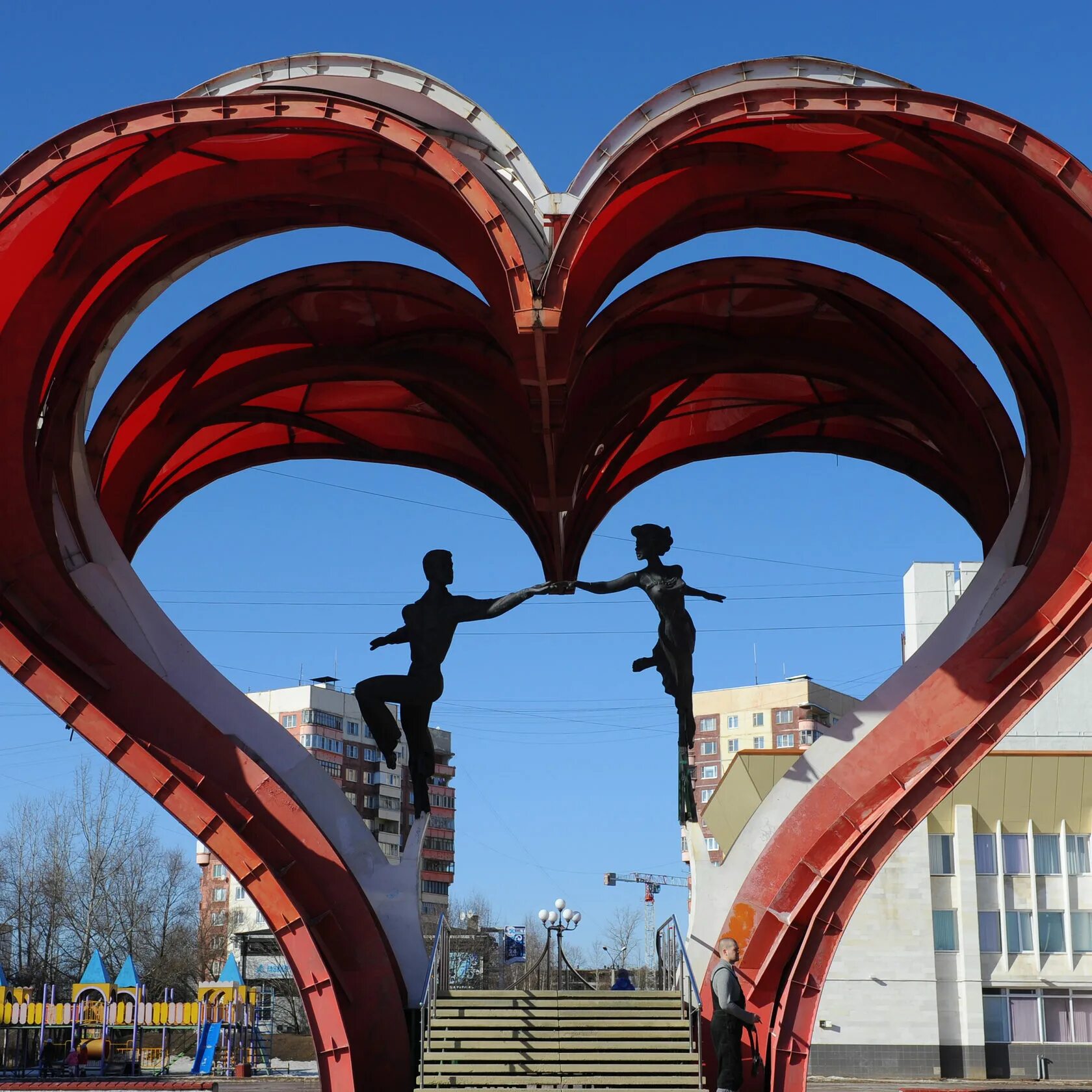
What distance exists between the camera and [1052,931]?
41.0 metres

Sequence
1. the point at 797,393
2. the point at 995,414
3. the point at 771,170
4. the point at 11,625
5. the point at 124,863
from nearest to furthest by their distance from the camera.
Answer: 1. the point at 11,625
2. the point at 771,170
3. the point at 995,414
4. the point at 797,393
5. the point at 124,863

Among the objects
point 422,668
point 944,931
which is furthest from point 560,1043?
point 944,931

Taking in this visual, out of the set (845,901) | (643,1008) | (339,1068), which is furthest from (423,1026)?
(845,901)

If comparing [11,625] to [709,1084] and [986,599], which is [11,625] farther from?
[986,599]

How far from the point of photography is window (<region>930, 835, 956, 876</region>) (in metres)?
40.8

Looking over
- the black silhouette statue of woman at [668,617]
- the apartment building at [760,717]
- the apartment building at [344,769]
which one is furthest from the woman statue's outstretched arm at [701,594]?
the apartment building at [760,717]

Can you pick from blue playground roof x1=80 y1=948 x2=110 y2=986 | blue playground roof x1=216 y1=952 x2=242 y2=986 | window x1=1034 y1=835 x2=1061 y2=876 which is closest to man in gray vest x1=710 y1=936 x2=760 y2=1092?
window x1=1034 y1=835 x2=1061 y2=876

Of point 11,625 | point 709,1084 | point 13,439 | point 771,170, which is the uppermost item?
point 771,170

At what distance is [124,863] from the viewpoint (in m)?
69.1

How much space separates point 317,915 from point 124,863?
5351 centimetres

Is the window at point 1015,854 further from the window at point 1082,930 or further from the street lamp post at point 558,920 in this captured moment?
the street lamp post at point 558,920

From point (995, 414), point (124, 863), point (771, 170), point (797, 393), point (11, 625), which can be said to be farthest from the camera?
point (124, 863)

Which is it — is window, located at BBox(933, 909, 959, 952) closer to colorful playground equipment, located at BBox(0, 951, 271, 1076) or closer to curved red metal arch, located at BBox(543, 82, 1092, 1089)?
colorful playground equipment, located at BBox(0, 951, 271, 1076)

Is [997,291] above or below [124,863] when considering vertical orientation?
above
